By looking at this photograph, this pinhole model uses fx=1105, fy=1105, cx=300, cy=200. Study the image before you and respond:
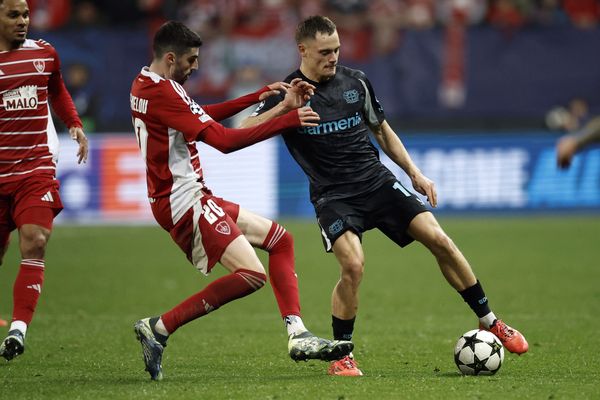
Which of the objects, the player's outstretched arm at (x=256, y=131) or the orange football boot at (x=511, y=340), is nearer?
the player's outstretched arm at (x=256, y=131)

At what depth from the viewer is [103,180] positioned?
19.0m

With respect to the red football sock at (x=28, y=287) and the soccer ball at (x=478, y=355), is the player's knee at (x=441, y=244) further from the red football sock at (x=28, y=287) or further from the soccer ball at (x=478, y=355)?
the red football sock at (x=28, y=287)

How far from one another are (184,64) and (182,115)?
15.6 inches

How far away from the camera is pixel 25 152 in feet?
25.6

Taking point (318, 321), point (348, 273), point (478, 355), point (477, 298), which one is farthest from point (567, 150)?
point (318, 321)

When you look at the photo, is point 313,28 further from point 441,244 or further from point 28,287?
point 28,287

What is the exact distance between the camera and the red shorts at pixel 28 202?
7.68 metres

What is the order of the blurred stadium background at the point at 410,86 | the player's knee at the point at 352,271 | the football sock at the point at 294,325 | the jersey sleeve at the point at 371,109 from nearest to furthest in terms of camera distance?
the football sock at the point at 294,325
the player's knee at the point at 352,271
the jersey sleeve at the point at 371,109
the blurred stadium background at the point at 410,86

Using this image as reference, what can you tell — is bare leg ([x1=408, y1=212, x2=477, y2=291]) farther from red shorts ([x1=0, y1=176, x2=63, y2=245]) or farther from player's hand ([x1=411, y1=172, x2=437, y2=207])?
red shorts ([x1=0, y1=176, x2=63, y2=245])

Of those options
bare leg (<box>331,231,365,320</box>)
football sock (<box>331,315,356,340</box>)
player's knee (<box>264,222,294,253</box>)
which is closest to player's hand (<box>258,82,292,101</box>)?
player's knee (<box>264,222,294,253</box>)

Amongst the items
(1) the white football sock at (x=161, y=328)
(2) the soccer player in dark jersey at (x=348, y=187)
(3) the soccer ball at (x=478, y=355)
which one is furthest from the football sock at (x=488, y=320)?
(1) the white football sock at (x=161, y=328)

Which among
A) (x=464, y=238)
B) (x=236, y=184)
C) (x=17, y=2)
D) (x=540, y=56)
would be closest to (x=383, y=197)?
(x=17, y=2)

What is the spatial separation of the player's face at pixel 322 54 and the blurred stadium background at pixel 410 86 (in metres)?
10.7

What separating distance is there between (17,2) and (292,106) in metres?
2.15
